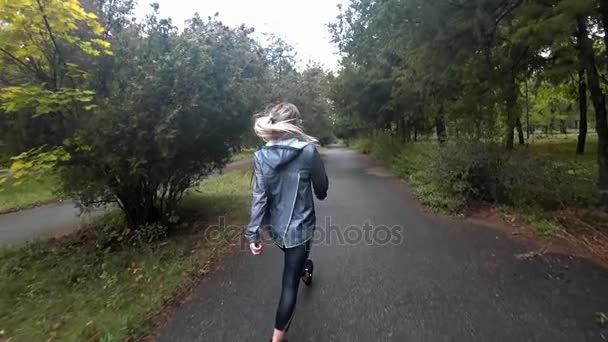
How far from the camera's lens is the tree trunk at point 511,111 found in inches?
264

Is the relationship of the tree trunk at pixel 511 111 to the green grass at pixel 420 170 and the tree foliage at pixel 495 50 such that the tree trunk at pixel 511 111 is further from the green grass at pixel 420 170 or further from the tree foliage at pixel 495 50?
the green grass at pixel 420 170

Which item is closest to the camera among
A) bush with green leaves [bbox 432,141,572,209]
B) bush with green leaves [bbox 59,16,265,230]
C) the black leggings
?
the black leggings

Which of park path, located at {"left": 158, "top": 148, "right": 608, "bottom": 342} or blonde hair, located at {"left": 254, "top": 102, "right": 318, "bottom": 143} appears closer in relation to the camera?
blonde hair, located at {"left": 254, "top": 102, "right": 318, "bottom": 143}

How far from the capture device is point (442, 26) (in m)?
5.38

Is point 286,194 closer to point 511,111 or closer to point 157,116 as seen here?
point 157,116

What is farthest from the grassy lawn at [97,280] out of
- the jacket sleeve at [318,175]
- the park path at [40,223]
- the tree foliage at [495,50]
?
the tree foliage at [495,50]

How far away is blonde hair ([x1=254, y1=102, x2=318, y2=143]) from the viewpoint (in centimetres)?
264

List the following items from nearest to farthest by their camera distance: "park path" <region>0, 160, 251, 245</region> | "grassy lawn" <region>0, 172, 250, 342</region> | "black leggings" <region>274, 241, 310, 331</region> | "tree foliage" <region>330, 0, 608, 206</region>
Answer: "black leggings" <region>274, 241, 310, 331</region>
"grassy lawn" <region>0, 172, 250, 342</region>
"tree foliage" <region>330, 0, 608, 206</region>
"park path" <region>0, 160, 251, 245</region>

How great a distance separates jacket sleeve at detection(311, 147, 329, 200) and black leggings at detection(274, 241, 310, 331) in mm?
435

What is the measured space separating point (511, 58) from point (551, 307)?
5246 millimetres

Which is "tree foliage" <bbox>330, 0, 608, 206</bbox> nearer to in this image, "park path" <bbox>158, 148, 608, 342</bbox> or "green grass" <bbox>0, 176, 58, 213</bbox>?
"park path" <bbox>158, 148, 608, 342</bbox>

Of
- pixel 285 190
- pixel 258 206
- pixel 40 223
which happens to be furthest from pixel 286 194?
pixel 40 223

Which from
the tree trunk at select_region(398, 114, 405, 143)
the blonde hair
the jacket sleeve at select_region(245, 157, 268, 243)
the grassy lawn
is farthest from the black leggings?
the tree trunk at select_region(398, 114, 405, 143)

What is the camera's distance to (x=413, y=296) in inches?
137
